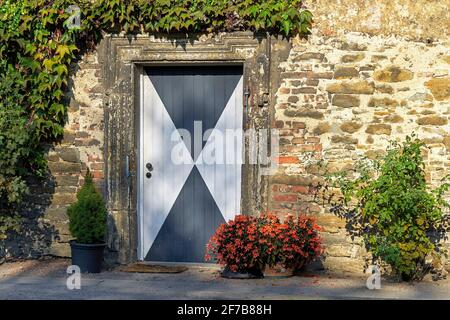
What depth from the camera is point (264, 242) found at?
9328mm

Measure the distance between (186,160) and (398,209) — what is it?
254 cm

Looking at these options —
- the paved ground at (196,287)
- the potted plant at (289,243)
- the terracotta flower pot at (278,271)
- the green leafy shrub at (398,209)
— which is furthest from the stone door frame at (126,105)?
the green leafy shrub at (398,209)

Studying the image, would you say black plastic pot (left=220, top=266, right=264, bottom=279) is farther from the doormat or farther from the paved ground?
the doormat

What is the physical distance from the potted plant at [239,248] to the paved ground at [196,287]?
0.15 metres

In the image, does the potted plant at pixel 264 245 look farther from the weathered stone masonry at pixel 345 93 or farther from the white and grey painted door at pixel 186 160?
the white and grey painted door at pixel 186 160

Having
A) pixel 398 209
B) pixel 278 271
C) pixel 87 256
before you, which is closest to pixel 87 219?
pixel 87 256

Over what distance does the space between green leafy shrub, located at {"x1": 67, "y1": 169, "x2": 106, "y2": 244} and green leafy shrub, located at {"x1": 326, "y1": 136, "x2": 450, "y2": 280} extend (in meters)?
2.55

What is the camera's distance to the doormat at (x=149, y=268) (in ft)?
32.8

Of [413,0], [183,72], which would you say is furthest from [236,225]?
[413,0]

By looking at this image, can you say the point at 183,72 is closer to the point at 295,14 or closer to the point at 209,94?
Answer: the point at 209,94

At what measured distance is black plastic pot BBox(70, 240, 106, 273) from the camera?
9859 mm

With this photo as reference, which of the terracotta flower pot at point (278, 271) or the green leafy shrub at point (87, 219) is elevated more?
the green leafy shrub at point (87, 219)

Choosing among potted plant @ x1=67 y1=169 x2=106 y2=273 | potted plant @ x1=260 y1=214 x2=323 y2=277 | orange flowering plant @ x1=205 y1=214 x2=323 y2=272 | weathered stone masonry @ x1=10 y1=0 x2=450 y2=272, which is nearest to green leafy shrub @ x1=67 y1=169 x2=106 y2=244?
potted plant @ x1=67 y1=169 x2=106 y2=273

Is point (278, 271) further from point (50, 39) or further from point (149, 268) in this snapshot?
point (50, 39)
